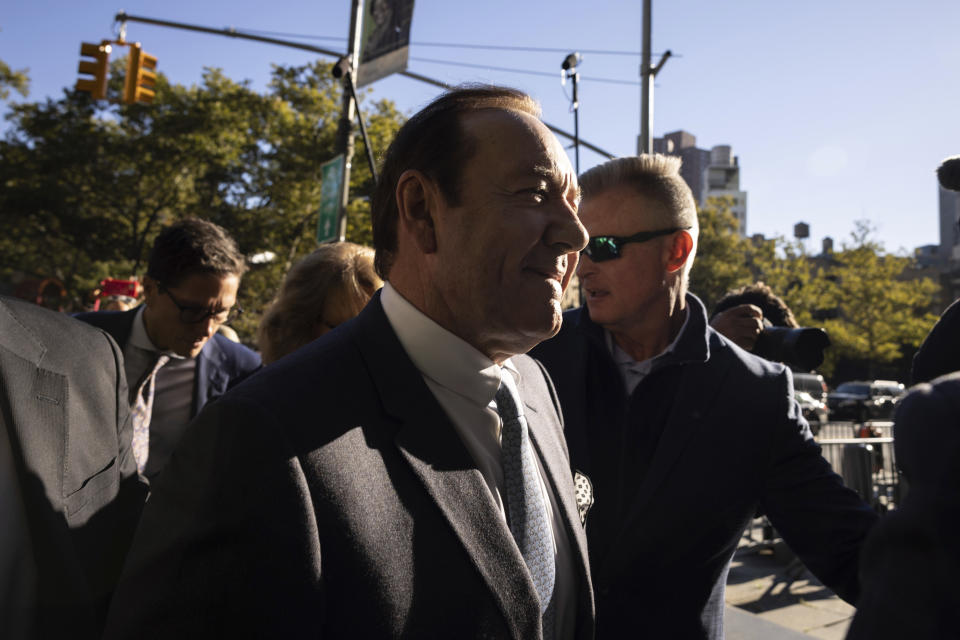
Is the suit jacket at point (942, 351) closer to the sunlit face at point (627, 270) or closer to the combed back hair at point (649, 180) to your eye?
the sunlit face at point (627, 270)

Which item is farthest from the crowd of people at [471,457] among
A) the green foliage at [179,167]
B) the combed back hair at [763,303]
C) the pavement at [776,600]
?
the green foliage at [179,167]

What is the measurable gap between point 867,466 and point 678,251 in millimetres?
5810

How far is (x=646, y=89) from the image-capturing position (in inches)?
426

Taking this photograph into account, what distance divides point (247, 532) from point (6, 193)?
77.3 ft

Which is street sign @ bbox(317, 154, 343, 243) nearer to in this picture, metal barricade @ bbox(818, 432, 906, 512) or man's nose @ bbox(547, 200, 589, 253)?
metal barricade @ bbox(818, 432, 906, 512)

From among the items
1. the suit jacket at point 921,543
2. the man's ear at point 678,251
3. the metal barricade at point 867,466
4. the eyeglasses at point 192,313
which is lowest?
the metal barricade at point 867,466

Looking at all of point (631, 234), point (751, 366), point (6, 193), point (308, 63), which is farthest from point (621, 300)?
point (6, 193)

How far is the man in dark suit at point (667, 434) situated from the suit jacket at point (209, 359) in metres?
1.97

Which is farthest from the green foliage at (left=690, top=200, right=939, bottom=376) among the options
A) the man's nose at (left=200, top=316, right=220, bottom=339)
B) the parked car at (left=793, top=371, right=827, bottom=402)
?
the man's nose at (left=200, top=316, right=220, bottom=339)

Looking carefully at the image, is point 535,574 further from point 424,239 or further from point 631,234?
point 631,234

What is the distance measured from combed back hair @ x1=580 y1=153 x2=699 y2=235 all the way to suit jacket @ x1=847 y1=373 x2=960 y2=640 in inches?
77.2

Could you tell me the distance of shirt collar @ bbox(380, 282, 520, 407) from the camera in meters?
1.50

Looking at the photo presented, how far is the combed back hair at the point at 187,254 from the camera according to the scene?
340cm

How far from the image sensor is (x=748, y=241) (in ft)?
115
